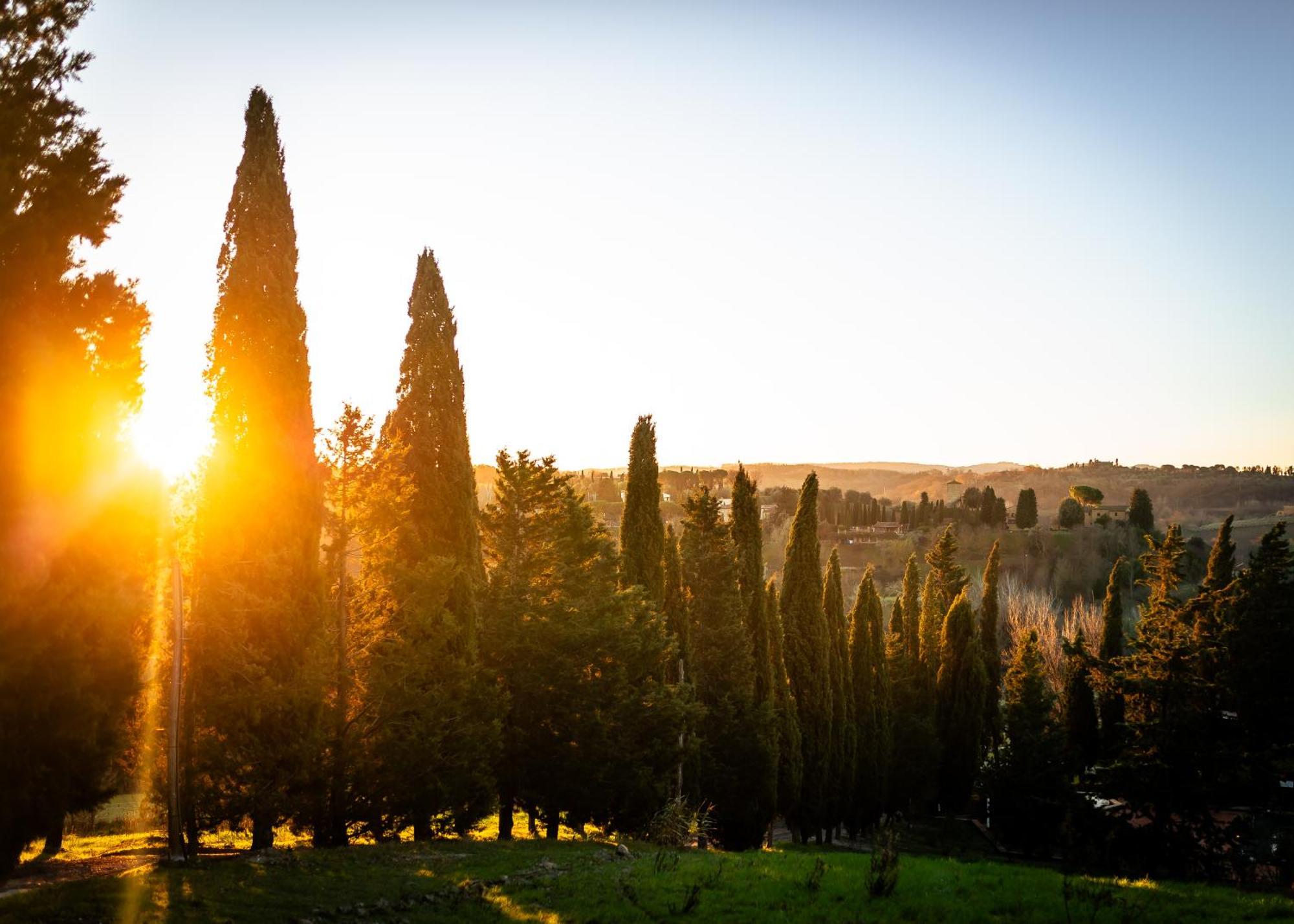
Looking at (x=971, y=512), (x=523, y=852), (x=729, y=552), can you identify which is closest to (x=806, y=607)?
(x=729, y=552)

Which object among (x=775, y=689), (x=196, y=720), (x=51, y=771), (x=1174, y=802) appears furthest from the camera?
(x=775, y=689)

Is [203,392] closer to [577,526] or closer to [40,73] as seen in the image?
[40,73]

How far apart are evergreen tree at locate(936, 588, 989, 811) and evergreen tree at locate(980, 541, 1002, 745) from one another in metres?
3.31

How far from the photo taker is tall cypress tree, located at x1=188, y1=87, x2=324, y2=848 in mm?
14086

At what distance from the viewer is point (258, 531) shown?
1502cm

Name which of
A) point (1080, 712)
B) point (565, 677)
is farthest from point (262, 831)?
point (1080, 712)

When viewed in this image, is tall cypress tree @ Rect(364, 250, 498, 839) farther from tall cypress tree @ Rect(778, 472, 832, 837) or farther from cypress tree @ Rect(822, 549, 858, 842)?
cypress tree @ Rect(822, 549, 858, 842)

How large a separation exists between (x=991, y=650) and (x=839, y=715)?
20.7 m

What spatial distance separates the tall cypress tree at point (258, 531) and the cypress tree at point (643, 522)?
37.2 ft

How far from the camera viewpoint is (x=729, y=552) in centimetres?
2678

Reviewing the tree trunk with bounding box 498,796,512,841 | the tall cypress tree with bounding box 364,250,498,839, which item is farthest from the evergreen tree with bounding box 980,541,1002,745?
the tall cypress tree with bounding box 364,250,498,839

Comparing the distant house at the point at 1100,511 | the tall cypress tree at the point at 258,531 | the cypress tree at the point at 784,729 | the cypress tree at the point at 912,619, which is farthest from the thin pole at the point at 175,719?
the distant house at the point at 1100,511

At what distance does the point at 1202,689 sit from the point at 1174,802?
317cm

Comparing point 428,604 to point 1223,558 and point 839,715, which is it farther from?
point 1223,558
